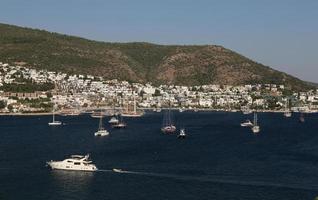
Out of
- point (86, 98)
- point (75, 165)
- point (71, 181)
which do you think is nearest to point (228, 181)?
point (71, 181)

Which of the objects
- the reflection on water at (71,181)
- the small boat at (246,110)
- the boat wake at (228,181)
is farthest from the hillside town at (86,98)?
the boat wake at (228,181)

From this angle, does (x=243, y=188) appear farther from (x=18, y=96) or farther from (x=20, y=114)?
(x=18, y=96)

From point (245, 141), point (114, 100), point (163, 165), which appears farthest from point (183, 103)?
point (163, 165)

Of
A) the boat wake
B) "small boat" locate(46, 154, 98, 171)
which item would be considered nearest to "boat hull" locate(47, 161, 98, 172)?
"small boat" locate(46, 154, 98, 171)

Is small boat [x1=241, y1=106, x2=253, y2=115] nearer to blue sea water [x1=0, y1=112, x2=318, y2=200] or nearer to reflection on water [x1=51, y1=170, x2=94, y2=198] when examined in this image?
blue sea water [x1=0, y1=112, x2=318, y2=200]

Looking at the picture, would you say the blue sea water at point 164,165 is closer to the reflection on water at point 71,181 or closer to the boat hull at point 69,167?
the reflection on water at point 71,181

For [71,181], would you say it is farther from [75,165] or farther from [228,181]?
[228,181]
